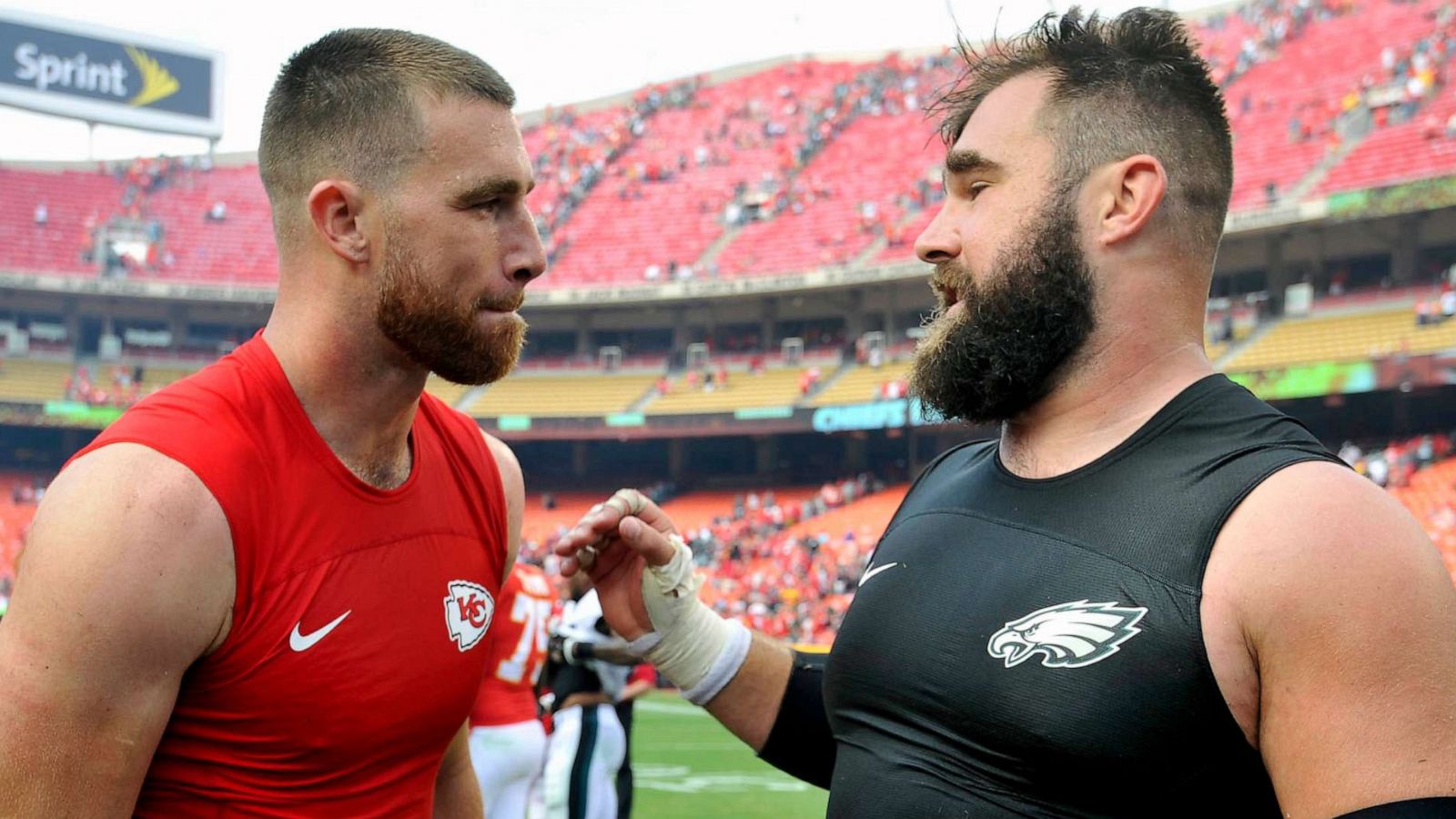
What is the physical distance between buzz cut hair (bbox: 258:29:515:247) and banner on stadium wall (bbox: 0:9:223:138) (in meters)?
42.1

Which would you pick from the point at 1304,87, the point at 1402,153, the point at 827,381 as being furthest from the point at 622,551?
the point at 1304,87

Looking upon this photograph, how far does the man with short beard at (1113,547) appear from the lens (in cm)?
167

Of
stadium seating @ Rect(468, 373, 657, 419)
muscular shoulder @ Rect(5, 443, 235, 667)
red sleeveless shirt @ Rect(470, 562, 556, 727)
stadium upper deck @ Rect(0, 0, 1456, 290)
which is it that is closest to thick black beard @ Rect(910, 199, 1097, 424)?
muscular shoulder @ Rect(5, 443, 235, 667)

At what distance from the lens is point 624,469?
111 feet

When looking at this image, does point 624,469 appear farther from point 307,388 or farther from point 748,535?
point 307,388

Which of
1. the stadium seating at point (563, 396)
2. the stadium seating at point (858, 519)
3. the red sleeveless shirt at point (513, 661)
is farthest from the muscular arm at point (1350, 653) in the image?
the stadium seating at point (563, 396)

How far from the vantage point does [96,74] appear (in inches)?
1556

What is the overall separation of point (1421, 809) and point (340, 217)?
2152 millimetres

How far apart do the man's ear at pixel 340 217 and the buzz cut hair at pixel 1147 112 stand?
4.54ft

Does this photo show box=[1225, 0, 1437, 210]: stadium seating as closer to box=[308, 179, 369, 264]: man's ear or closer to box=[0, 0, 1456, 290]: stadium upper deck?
box=[0, 0, 1456, 290]: stadium upper deck

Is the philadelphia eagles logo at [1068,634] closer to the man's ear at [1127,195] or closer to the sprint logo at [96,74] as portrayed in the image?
the man's ear at [1127,195]

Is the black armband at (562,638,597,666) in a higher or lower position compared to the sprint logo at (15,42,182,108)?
lower

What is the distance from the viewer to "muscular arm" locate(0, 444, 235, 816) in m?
1.91

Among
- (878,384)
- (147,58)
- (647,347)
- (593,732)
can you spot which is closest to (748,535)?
(878,384)
